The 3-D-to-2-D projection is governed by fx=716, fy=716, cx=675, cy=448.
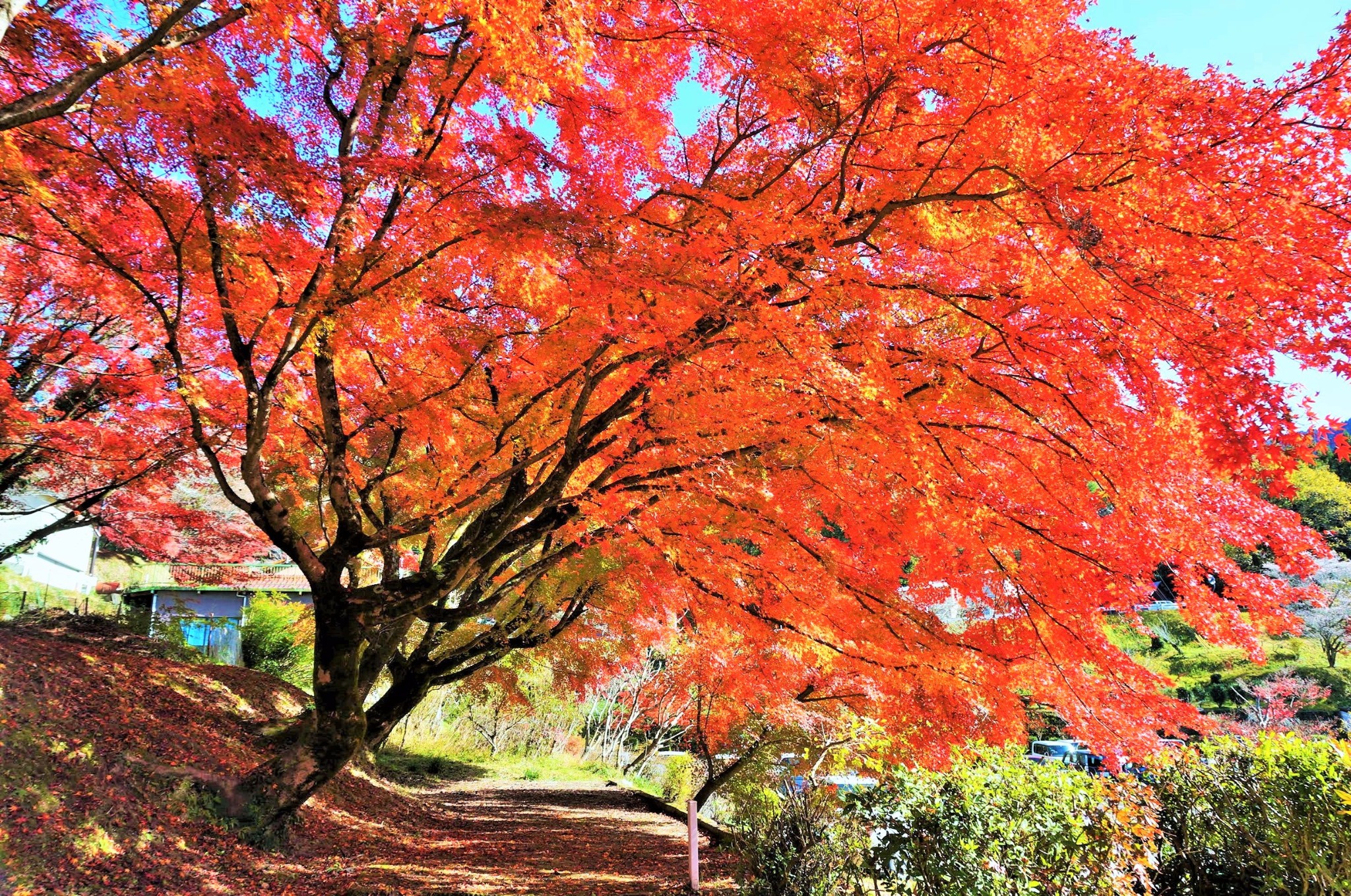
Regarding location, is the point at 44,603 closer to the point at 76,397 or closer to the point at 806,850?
the point at 76,397

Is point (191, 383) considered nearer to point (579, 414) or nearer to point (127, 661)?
point (579, 414)

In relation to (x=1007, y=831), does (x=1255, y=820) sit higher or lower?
higher

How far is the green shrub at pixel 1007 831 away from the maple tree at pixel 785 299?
91.2 inches

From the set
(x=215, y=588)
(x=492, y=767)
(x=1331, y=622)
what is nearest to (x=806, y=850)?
(x=492, y=767)

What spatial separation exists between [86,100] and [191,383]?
7.26ft

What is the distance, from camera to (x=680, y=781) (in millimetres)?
15508

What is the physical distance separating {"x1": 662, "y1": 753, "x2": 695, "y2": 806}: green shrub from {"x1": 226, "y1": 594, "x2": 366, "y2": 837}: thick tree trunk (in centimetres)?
864

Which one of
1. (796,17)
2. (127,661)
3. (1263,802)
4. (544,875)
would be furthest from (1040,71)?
(127,661)

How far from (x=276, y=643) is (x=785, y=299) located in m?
17.7

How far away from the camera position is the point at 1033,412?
6508mm

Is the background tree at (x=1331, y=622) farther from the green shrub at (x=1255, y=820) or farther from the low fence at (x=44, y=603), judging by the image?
the low fence at (x=44, y=603)

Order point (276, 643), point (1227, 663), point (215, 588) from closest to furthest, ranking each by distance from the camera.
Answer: point (276, 643), point (1227, 663), point (215, 588)

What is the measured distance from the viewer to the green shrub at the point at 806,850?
5266 mm

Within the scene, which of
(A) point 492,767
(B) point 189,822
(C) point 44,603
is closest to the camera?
(B) point 189,822
